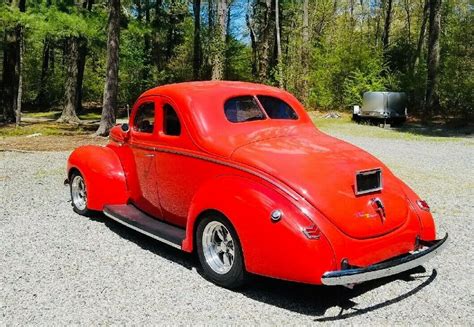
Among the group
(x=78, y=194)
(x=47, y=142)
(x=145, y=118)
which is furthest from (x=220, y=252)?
(x=47, y=142)

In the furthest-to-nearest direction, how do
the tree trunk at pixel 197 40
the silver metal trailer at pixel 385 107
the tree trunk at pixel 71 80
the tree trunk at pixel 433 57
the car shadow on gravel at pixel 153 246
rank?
the tree trunk at pixel 197 40 → the tree trunk at pixel 433 57 → the tree trunk at pixel 71 80 → the silver metal trailer at pixel 385 107 → the car shadow on gravel at pixel 153 246

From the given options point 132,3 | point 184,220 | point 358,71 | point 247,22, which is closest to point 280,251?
point 184,220

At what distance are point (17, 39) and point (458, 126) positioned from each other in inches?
800

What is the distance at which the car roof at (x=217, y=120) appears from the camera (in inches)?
192

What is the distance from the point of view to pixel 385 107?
22938 millimetres

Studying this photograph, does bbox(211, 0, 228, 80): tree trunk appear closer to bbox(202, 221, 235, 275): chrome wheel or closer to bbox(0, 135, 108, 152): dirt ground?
bbox(0, 135, 108, 152): dirt ground

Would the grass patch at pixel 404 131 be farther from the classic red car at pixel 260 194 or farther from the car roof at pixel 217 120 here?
the classic red car at pixel 260 194

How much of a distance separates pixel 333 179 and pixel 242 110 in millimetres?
1578

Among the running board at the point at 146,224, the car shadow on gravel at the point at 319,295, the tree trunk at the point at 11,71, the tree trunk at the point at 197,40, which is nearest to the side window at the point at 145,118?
the running board at the point at 146,224

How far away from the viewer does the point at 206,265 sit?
4.62m

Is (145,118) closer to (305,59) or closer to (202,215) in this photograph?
(202,215)

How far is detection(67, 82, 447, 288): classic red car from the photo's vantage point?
12.9 ft

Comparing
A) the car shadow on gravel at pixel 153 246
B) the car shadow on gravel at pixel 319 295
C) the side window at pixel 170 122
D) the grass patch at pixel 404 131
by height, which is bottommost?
the car shadow on gravel at pixel 319 295

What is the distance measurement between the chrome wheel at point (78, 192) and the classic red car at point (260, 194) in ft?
3.25
